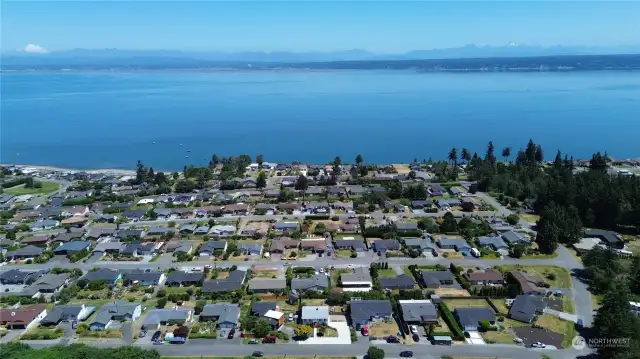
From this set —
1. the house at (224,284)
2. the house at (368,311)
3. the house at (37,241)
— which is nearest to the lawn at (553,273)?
the house at (368,311)

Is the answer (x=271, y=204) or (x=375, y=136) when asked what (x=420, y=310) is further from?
(x=375, y=136)

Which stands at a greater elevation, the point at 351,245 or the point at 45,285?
the point at 351,245

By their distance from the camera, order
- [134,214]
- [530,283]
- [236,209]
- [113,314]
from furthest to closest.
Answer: [236,209] < [134,214] < [530,283] < [113,314]

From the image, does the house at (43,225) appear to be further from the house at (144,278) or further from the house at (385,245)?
the house at (385,245)

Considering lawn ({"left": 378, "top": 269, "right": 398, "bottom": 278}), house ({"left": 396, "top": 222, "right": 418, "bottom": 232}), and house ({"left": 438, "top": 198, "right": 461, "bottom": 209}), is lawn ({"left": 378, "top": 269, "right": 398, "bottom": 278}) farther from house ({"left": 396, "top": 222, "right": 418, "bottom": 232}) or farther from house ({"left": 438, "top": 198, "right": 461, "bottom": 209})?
house ({"left": 438, "top": 198, "right": 461, "bottom": 209})

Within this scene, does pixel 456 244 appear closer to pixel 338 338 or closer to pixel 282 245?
pixel 282 245

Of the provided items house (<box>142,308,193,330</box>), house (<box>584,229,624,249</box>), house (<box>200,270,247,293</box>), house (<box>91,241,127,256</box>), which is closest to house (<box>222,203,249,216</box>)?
house (<box>91,241,127,256</box>)

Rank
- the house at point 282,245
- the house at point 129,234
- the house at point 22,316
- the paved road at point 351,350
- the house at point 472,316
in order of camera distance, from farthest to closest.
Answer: the house at point 129,234
the house at point 282,245
the house at point 22,316
the house at point 472,316
the paved road at point 351,350

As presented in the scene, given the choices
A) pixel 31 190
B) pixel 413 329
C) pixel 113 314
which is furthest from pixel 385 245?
pixel 31 190
